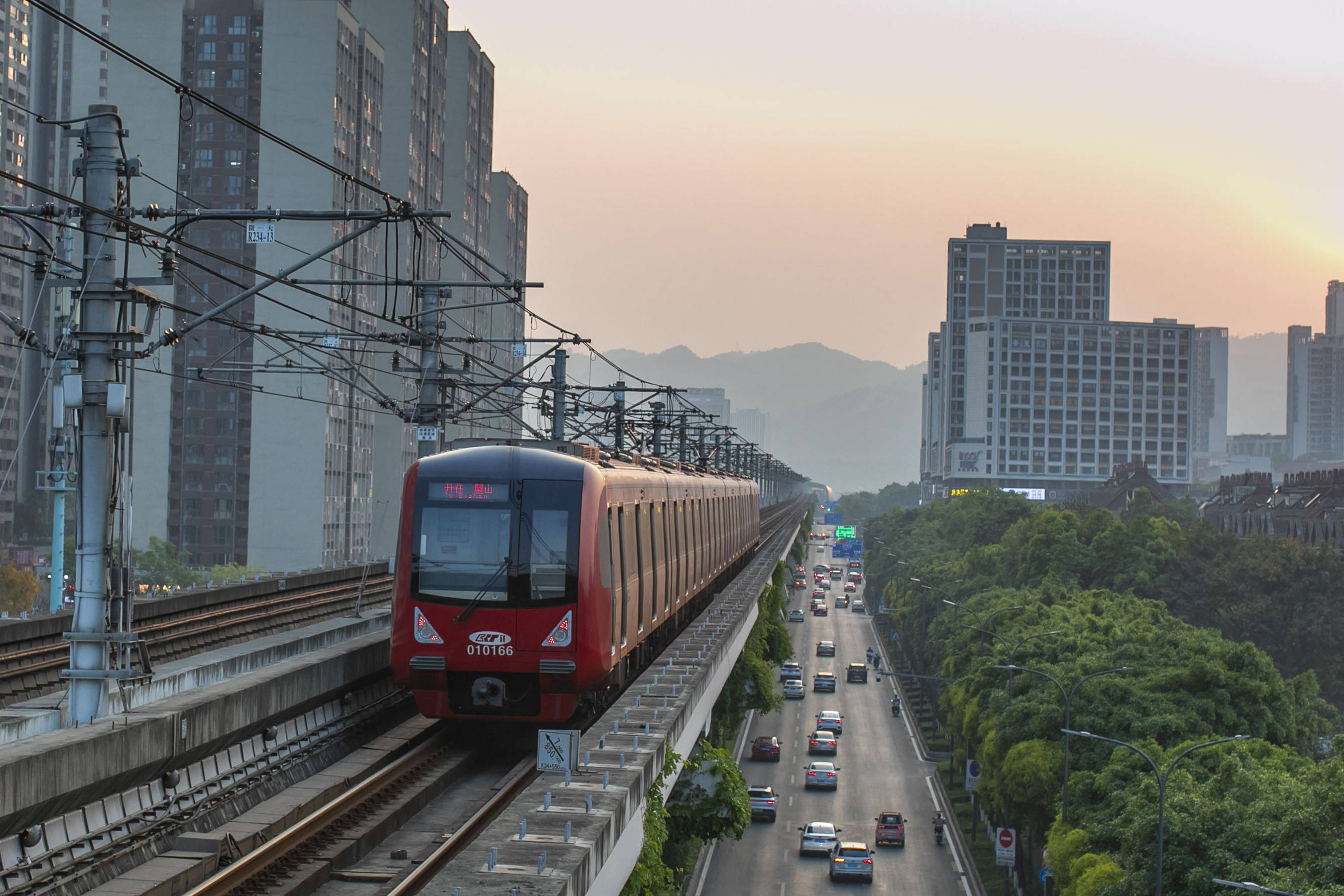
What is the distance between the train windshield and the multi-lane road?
1834cm

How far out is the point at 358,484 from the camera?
84812 mm

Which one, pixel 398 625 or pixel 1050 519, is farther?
pixel 1050 519

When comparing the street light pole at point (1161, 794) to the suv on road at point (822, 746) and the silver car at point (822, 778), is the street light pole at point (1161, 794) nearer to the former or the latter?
the silver car at point (822, 778)

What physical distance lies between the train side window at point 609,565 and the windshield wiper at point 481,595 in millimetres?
1114

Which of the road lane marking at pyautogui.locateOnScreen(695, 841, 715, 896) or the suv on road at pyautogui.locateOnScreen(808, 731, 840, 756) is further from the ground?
the suv on road at pyautogui.locateOnScreen(808, 731, 840, 756)

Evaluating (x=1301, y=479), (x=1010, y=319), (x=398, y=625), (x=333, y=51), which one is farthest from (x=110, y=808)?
(x=1010, y=319)

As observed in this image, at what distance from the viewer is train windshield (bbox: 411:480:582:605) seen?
15.6 metres

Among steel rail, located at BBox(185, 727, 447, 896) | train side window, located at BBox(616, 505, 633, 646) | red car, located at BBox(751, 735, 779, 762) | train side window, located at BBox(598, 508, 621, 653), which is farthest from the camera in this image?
red car, located at BBox(751, 735, 779, 762)

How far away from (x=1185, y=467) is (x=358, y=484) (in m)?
109

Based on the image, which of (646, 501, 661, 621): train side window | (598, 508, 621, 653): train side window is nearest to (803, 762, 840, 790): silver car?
(646, 501, 661, 621): train side window

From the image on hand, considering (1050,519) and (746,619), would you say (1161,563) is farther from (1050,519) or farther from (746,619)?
(746,619)

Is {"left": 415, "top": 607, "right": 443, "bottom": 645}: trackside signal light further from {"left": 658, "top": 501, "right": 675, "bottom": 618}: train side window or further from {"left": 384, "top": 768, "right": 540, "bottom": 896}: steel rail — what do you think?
{"left": 658, "top": 501, "right": 675, "bottom": 618}: train side window

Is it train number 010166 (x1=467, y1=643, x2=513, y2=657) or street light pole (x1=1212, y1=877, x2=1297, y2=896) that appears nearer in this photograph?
train number 010166 (x1=467, y1=643, x2=513, y2=657)

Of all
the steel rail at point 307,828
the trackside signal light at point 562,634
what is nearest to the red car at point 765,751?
the steel rail at point 307,828
